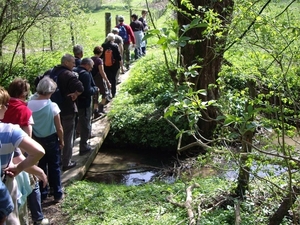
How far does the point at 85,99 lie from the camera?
671 cm

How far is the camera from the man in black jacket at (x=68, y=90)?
593 cm

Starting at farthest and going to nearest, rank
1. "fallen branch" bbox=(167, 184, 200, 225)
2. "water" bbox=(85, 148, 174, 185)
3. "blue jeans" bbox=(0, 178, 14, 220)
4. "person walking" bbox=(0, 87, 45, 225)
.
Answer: "water" bbox=(85, 148, 174, 185)
"fallen branch" bbox=(167, 184, 200, 225)
"person walking" bbox=(0, 87, 45, 225)
"blue jeans" bbox=(0, 178, 14, 220)

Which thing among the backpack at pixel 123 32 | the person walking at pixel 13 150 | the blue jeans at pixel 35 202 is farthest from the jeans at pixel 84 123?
the backpack at pixel 123 32

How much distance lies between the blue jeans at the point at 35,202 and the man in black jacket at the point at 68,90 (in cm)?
175

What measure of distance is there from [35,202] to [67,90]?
1.95 metres

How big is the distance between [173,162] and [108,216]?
11.4ft

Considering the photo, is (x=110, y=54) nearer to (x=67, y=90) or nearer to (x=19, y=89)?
(x=67, y=90)

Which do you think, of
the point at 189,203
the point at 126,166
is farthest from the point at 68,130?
the point at 126,166

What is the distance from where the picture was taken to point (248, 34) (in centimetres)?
413

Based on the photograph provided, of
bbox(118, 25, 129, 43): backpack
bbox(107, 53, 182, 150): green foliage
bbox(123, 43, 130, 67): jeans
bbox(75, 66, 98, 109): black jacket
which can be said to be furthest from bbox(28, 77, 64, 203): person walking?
bbox(123, 43, 130, 67): jeans

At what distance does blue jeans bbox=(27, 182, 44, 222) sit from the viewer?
452 centimetres

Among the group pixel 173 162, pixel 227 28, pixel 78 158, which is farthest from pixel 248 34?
pixel 173 162

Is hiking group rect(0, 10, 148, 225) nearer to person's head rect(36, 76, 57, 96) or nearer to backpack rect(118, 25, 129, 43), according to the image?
person's head rect(36, 76, 57, 96)

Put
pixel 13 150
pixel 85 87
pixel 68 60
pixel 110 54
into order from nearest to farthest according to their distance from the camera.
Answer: pixel 13 150 → pixel 68 60 → pixel 85 87 → pixel 110 54
